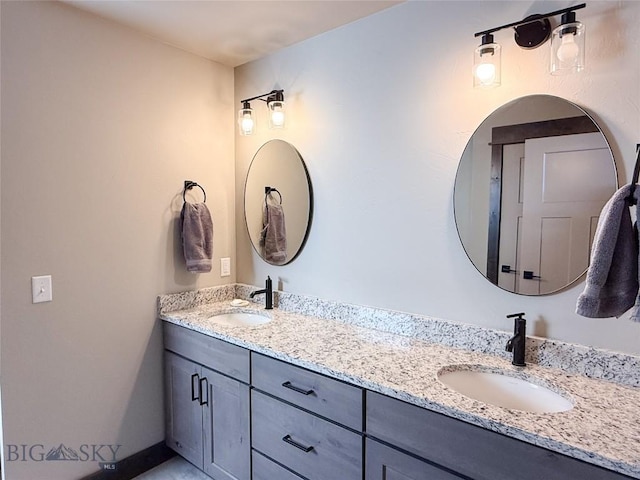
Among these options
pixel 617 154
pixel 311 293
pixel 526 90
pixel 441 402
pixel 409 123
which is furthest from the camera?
pixel 311 293

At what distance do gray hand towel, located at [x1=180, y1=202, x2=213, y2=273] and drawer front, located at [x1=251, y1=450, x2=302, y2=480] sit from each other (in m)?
1.05

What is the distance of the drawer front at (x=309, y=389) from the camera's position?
139 centimetres

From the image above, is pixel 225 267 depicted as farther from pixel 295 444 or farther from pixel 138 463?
pixel 295 444

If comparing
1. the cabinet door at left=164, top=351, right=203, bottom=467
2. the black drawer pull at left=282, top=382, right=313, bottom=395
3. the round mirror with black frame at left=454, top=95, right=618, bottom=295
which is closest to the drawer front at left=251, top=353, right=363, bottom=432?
the black drawer pull at left=282, top=382, right=313, bottom=395

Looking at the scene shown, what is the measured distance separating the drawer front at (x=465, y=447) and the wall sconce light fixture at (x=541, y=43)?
4.03 ft

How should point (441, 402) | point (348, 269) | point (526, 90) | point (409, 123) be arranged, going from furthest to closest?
point (348, 269)
point (409, 123)
point (526, 90)
point (441, 402)

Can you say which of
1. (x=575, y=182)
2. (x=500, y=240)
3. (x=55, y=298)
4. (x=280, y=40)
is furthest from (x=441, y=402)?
(x=280, y=40)

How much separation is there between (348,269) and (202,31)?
4.82 ft

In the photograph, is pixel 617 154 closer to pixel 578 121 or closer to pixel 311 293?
pixel 578 121

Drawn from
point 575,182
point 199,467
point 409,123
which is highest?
point 409,123

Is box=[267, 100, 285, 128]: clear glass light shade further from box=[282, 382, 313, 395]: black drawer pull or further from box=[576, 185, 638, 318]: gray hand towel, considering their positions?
box=[576, 185, 638, 318]: gray hand towel

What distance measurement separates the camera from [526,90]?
1.49 metres

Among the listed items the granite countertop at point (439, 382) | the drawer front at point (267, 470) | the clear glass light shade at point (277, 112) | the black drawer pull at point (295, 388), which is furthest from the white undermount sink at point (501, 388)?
the clear glass light shade at point (277, 112)

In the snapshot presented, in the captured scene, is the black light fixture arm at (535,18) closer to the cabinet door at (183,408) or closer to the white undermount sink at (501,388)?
the white undermount sink at (501,388)
